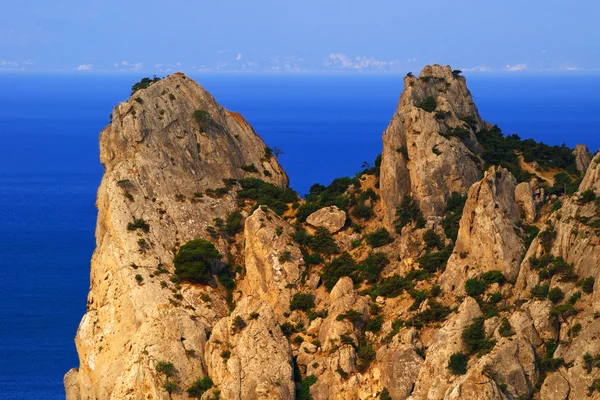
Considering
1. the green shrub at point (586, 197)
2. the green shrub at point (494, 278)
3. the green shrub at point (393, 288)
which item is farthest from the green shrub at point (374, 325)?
the green shrub at point (586, 197)

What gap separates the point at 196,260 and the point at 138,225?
17.2 ft

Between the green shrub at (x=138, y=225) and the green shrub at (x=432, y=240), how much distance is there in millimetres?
20600

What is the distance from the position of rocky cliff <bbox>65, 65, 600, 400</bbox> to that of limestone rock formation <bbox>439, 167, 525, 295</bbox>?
104 mm

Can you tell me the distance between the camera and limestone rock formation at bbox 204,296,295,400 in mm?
70438

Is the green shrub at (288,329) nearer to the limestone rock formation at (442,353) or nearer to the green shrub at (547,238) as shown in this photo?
the limestone rock formation at (442,353)

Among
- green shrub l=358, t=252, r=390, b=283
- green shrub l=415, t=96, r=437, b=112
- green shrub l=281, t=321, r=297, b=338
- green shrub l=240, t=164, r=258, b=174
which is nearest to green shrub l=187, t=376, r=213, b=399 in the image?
green shrub l=281, t=321, r=297, b=338

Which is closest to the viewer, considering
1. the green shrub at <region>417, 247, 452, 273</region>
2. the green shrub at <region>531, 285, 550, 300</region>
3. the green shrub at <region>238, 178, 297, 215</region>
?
the green shrub at <region>531, 285, 550, 300</region>

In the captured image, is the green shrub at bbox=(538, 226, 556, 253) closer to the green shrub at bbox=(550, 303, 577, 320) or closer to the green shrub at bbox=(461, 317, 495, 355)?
the green shrub at bbox=(550, 303, 577, 320)

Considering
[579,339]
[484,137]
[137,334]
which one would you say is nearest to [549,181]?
[484,137]

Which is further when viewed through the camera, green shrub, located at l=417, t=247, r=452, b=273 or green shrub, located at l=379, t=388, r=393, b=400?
green shrub, located at l=417, t=247, r=452, b=273

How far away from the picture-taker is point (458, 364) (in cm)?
6656

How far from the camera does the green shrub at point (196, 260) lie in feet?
274

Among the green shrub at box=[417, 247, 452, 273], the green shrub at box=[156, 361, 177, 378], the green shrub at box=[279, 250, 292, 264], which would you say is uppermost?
the green shrub at box=[279, 250, 292, 264]

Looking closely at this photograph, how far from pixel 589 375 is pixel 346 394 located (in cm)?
1521
